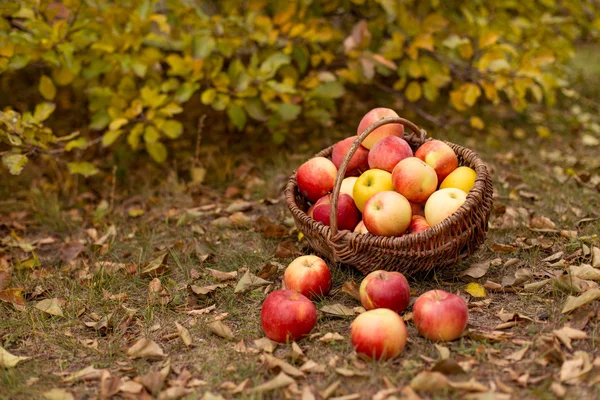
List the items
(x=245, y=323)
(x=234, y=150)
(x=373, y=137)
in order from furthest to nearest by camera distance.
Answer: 1. (x=234, y=150)
2. (x=373, y=137)
3. (x=245, y=323)

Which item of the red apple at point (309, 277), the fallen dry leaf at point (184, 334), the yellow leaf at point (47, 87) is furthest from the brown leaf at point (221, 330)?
the yellow leaf at point (47, 87)

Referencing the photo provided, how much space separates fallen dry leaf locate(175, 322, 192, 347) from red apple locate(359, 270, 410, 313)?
24.2 inches

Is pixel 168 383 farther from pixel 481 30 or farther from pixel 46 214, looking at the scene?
pixel 481 30

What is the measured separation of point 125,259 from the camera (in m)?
2.85

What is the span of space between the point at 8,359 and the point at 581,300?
6.25 feet

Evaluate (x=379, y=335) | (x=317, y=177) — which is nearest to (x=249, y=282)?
(x=317, y=177)

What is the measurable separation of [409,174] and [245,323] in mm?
821

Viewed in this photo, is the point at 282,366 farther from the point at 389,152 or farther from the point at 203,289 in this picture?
the point at 389,152

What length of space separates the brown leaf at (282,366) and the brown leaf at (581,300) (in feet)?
3.01

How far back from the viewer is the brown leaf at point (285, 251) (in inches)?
106

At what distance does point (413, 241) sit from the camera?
2.16 metres

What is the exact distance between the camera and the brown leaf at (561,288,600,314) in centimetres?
204

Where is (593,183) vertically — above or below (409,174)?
below

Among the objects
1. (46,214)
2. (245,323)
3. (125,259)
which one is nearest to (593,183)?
(245,323)
